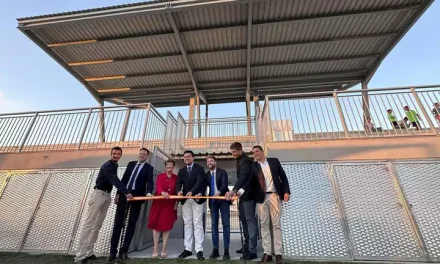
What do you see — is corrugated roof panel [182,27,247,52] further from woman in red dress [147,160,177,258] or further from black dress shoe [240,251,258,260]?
black dress shoe [240,251,258,260]

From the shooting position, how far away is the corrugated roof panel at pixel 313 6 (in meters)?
8.20

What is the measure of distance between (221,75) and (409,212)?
10.4 metres

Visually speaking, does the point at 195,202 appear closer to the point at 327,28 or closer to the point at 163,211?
the point at 163,211

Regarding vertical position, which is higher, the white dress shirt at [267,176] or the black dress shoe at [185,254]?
the white dress shirt at [267,176]

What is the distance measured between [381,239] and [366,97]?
11.3 ft

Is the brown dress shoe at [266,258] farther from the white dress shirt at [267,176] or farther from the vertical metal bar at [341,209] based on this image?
the vertical metal bar at [341,209]

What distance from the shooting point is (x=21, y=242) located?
3.80m

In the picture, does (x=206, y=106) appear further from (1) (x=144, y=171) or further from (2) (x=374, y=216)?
(2) (x=374, y=216)

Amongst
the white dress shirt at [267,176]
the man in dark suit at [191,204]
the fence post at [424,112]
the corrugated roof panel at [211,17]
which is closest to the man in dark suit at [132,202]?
the man in dark suit at [191,204]

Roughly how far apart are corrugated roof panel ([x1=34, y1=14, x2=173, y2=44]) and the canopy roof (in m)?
0.04

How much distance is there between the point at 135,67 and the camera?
11406 millimetres

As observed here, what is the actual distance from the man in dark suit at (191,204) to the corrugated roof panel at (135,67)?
8.62 m

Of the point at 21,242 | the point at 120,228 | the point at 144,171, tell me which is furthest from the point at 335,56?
the point at 21,242

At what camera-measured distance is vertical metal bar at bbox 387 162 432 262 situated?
2.99 meters
